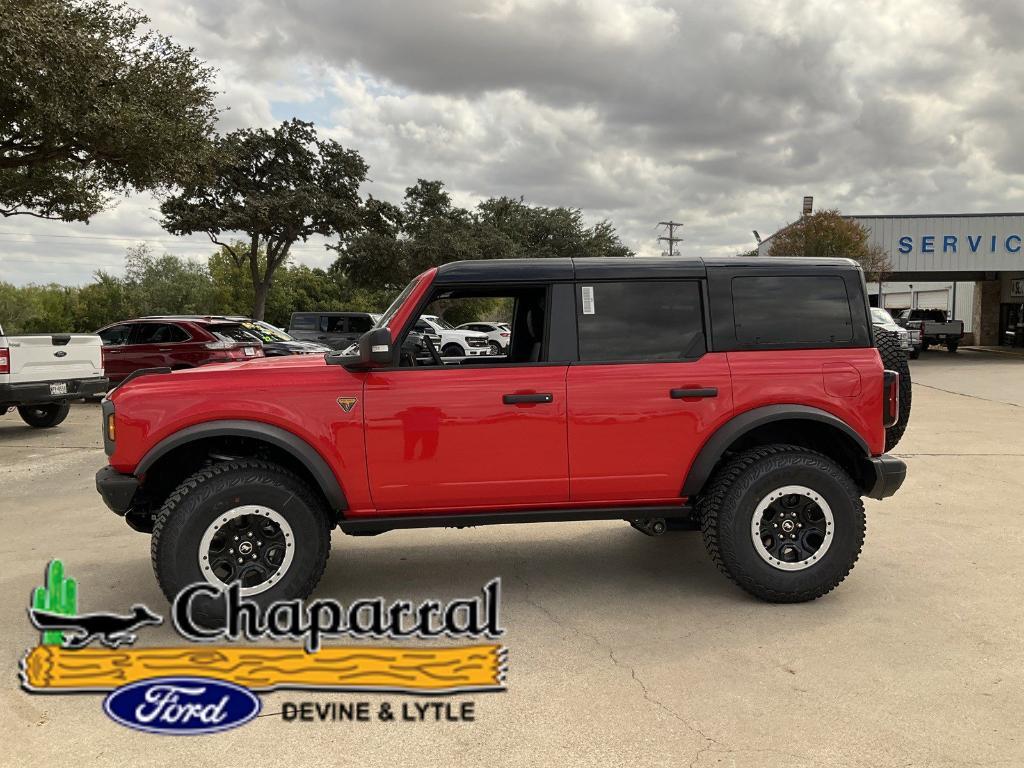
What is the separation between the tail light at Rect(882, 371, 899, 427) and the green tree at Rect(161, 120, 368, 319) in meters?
25.7

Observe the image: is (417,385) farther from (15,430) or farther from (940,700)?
(15,430)

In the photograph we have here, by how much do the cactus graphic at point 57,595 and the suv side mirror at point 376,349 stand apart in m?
2.09

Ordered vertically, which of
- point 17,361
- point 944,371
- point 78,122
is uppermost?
point 78,122

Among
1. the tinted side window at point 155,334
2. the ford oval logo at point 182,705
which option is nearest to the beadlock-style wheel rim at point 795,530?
the ford oval logo at point 182,705

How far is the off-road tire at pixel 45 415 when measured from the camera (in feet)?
37.7

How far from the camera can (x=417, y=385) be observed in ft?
13.3

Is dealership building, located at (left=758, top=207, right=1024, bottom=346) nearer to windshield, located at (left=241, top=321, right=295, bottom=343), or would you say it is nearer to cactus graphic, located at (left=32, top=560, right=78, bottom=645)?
windshield, located at (left=241, top=321, right=295, bottom=343)

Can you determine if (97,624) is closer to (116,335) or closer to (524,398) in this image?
(524,398)

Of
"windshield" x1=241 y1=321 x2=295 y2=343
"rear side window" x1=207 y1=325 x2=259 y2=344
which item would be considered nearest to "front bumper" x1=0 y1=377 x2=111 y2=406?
"rear side window" x1=207 y1=325 x2=259 y2=344

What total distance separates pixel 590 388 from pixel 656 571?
1490 millimetres

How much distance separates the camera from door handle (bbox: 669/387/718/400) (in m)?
4.15

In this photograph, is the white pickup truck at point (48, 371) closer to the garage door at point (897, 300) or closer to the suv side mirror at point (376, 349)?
the suv side mirror at point (376, 349)

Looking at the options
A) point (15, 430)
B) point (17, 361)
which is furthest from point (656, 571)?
point (15, 430)

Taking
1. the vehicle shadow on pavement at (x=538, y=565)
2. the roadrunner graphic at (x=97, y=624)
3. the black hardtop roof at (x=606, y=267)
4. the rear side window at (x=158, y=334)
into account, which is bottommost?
the vehicle shadow on pavement at (x=538, y=565)
